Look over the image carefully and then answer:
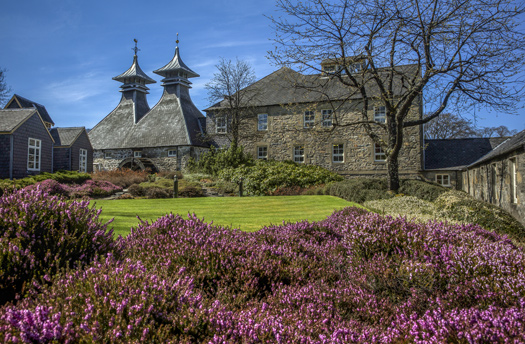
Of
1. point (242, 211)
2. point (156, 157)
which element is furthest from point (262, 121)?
point (242, 211)

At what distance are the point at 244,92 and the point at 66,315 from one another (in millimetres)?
30091

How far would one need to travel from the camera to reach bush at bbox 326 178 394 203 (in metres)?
16.3

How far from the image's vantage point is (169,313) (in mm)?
2734

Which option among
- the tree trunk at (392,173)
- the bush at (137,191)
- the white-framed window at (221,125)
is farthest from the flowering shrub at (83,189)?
the tree trunk at (392,173)

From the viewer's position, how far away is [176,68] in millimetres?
37781

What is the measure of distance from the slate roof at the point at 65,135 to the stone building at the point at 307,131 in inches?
409

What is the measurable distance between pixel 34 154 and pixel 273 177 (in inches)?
639

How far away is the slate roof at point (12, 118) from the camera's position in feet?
77.6

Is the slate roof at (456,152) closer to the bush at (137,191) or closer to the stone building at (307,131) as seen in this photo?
the stone building at (307,131)

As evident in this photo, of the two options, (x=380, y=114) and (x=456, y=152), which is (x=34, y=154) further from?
(x=456, y=152)

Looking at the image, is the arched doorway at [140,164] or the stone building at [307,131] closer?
the stone building at [307,131]

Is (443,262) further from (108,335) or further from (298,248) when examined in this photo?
(108,335)

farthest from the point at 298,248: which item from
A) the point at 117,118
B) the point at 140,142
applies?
the point at 117,118

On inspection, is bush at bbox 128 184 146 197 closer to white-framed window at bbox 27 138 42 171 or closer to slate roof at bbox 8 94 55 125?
white-framed window at bbox 27 138 42 171
